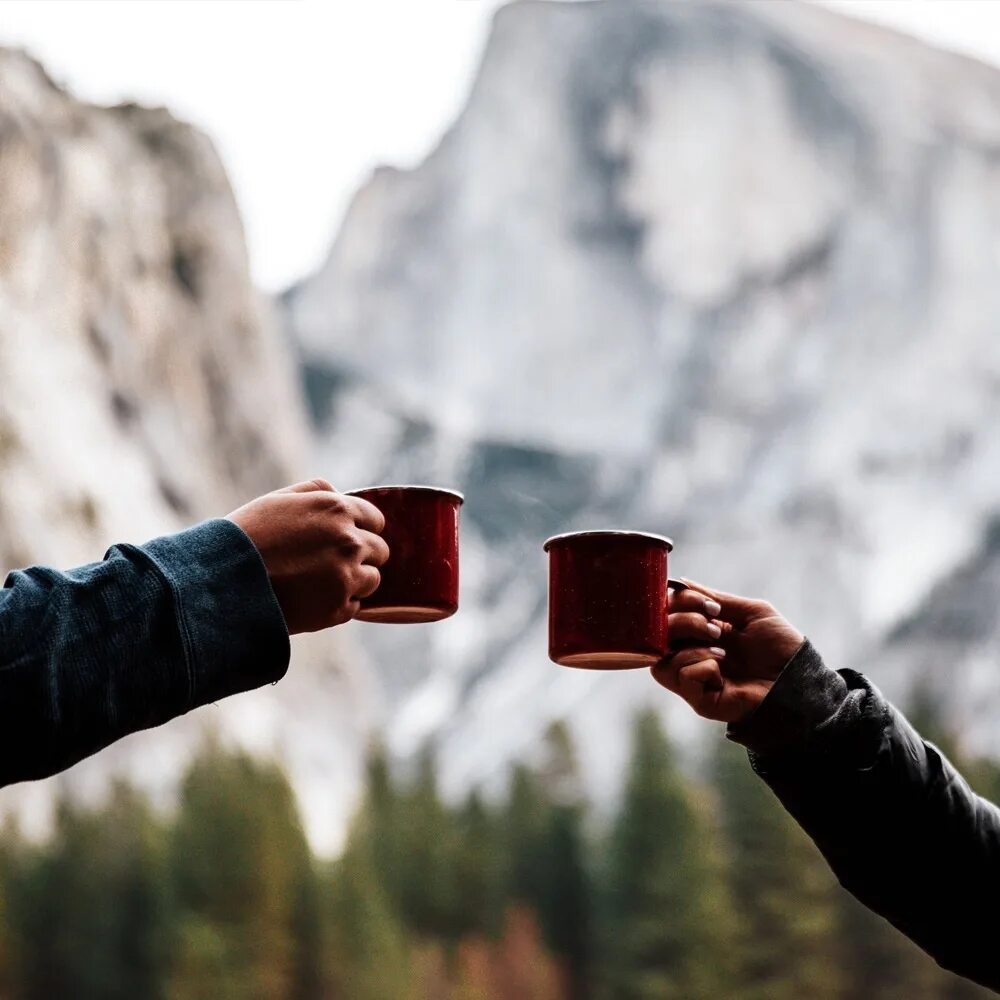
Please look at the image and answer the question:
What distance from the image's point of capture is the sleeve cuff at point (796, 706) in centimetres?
117

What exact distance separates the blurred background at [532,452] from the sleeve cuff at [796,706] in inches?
347

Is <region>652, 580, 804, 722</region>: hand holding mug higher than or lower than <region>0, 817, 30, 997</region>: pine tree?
higher

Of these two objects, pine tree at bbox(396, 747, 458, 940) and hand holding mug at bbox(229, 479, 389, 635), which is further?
pine tree at bbox(396, 747, 458, 940)

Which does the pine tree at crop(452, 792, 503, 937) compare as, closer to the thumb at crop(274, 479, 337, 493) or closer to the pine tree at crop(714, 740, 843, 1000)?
the pine tree at crop(714, 740, 843, 1000)

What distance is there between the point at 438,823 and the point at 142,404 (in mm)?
Result: 6165

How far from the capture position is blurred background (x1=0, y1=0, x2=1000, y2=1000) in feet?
33.6

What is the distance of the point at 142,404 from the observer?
15016mm

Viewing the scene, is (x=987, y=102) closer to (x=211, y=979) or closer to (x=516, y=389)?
(x=516, y=389)

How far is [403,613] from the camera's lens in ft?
3.85

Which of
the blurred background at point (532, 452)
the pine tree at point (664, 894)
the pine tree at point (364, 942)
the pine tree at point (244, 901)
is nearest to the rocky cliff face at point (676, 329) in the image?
the blurred background at point (532, 452)

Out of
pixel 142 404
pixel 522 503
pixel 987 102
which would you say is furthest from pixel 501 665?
pixel 987 102

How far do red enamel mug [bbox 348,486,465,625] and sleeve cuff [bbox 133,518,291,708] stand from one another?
24 cm

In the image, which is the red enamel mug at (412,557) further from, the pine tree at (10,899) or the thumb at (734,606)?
the pine tree at (10,899)

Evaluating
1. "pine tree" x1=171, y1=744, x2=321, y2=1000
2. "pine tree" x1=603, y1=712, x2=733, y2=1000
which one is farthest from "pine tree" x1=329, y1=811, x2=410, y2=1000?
"pine tree" x1=603, y1=712, x2=733, y2=1000
